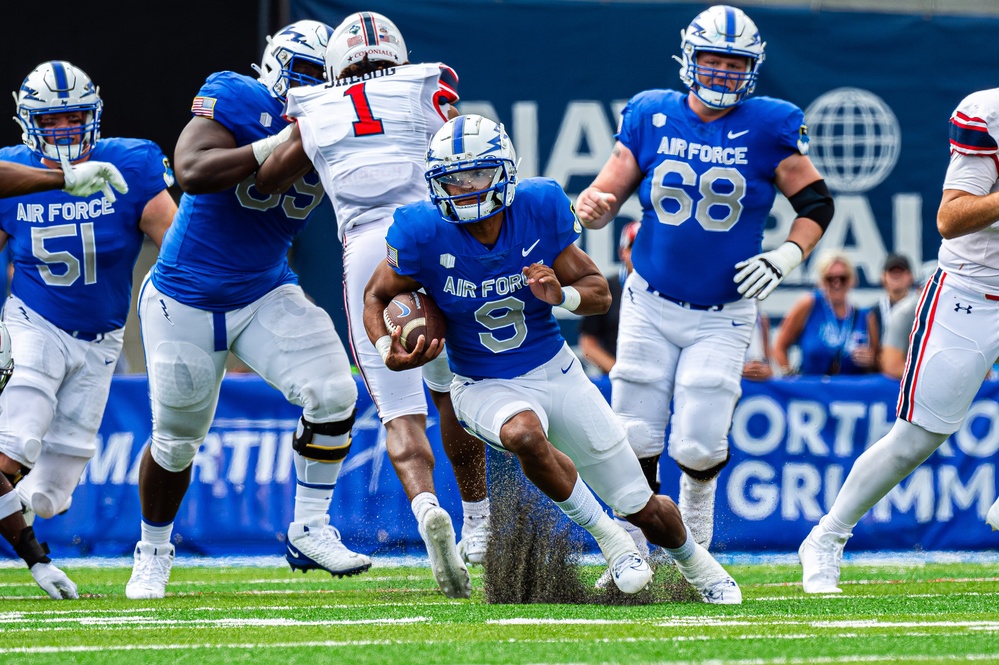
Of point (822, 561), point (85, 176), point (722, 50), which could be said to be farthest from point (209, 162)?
point (822, 561)

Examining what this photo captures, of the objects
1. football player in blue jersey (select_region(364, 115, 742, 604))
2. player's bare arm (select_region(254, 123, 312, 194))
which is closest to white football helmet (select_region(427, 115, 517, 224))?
football player in blue jersey (select_region(364, 115, 742, 604))

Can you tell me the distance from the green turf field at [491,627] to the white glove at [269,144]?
166 centimetres

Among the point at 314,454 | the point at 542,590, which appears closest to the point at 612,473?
the point at 542,590

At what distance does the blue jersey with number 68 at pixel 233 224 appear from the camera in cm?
590

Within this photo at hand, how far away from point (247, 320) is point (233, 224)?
387 millimetres

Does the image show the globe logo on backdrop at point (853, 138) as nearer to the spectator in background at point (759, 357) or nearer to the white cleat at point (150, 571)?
the spectator in background at point (759, 357)

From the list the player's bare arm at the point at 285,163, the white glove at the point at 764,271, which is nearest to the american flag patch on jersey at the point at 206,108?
the player's bare arm at the point at 285,163

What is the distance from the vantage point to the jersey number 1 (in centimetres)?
553

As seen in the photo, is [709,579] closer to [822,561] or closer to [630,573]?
[630,573]

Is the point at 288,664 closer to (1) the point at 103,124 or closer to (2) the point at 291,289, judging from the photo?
(2) the point at 291,289

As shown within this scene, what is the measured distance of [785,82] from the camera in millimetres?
11844

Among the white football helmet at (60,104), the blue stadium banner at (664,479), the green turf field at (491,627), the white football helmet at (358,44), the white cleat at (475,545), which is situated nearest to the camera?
the green turf field at (491,627)

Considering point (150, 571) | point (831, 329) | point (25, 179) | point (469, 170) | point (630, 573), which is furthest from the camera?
point (831, 329)

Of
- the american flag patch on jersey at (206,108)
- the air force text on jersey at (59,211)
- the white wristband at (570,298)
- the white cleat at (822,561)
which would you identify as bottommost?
the white cleat at (822,561)
